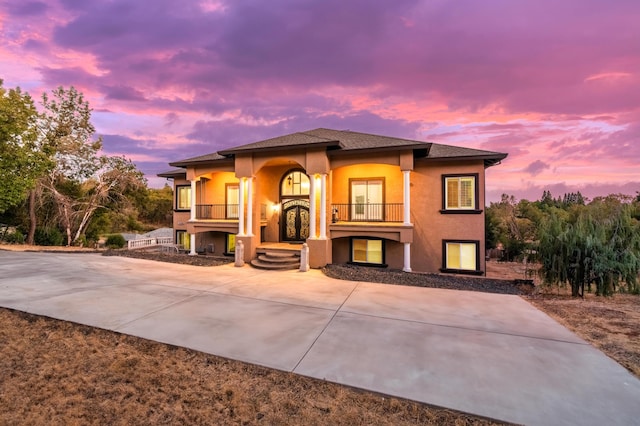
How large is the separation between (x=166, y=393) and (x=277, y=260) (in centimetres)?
814

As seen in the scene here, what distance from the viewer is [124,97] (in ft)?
61.9

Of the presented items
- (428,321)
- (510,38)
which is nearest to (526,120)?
(510,38)

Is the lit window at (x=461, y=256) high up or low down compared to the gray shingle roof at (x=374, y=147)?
down

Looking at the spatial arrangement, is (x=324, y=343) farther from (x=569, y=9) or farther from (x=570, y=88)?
(x=570, y=88)

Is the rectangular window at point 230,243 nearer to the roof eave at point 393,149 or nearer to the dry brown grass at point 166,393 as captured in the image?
the roof eave at point 393,149

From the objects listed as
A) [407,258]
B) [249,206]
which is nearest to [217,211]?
[249,206]

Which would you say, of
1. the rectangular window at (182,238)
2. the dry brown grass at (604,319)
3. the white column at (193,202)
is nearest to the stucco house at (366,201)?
the white column at (193,202)

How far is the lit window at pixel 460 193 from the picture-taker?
1148cm

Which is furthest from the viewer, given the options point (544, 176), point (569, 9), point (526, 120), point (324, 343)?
point (544, 176)

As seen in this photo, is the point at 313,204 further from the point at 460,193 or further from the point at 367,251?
the point at 460,193

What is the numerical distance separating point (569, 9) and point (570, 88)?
4007 mm

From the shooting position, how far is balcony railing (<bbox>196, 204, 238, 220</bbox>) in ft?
50.4

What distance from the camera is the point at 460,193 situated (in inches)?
458

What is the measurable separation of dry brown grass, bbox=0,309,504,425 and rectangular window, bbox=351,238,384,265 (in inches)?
→ 374
